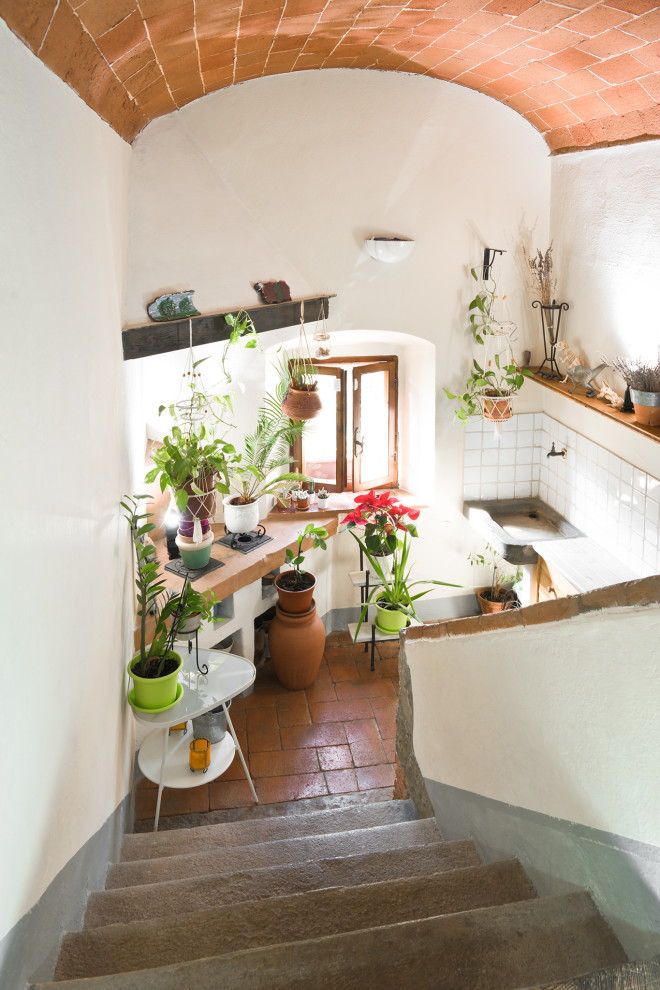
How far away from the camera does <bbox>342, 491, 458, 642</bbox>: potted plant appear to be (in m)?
5.41

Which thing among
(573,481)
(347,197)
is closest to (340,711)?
(573,481)

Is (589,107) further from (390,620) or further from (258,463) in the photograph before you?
(390,620)

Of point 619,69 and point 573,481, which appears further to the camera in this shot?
point 573,481

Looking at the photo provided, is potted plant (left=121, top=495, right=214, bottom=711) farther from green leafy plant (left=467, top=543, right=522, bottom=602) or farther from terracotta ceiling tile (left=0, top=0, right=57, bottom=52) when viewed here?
green leafy plant (left=467, top=543, right=522, bottom=602)

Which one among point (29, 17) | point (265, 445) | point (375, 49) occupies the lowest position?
point (265, 445)

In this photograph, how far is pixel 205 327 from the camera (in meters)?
4.47

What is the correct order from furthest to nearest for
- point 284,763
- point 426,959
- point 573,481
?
point 573,481, point 284,763, point 426,959

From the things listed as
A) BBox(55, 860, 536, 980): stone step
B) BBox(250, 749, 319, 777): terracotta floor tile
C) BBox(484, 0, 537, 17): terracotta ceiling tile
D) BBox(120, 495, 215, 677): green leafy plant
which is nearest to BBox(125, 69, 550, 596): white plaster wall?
BBox(120, 495, 215, 677): green leafy plant

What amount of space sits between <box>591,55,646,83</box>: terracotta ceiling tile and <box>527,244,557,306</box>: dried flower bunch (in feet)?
5.17

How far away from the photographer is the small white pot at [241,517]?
207 inches

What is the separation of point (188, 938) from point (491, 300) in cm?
448

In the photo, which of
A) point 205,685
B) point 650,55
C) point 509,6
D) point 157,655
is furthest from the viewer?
point 205,685

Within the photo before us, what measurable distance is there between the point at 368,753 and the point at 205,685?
1.48 meters

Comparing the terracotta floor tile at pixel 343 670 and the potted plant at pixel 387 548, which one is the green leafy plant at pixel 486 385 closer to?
the potted plant at pixel 387 548
